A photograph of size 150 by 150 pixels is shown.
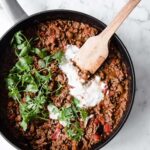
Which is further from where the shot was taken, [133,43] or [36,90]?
[133,43]

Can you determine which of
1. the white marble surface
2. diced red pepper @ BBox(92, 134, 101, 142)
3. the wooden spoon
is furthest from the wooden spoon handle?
diced red pepper @ BBox(92, 134, 101, 142)

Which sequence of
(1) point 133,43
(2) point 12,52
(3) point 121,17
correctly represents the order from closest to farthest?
(3) point 121,17
(2) point 12,52
(1) point 133,43

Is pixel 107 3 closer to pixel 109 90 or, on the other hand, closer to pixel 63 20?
pixel 63 20

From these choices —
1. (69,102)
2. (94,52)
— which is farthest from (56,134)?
(94,52)

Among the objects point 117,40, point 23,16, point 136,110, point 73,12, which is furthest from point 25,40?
point 136,110

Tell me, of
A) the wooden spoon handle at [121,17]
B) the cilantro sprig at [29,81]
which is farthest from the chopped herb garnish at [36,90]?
the wooden spoon handle at [121,17]

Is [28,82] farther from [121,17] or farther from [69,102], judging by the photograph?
[121,17]

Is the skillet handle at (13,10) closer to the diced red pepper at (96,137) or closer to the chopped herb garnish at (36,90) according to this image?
the chopped herb garnish at (36,90)
